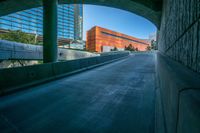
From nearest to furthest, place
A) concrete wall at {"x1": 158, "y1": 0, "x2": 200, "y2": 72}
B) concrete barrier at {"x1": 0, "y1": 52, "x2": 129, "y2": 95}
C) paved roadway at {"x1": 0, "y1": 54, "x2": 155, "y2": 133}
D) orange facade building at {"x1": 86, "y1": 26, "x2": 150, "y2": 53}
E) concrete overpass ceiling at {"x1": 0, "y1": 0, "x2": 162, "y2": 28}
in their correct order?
concrete wall at {"x1": 158, "y1": 0, "x2": 200, "y2": 72} → paved roadway at {"x1": 0, "y1": 54, "x2": 155, "y2": 133} → concrete barrier at {"x1": 0, "y1": 52, "x2": 129, "y2": 95} → concrete overpass ceiling at {"x1": 0, "y1": 0, "x2": 162, "y2": 28} → orange facade building at {"x1": 86, "y1": 26, "x2": 150, "y2": 53}

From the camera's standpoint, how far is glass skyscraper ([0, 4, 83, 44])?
62519mm

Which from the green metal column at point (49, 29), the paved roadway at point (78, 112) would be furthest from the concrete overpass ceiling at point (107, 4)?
the paved roadway at point (78, 112)

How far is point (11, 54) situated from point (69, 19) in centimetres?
8496

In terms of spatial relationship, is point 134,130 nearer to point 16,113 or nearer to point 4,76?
point 16,113

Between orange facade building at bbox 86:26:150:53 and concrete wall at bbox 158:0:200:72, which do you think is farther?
orange facade building at bbox 86:26:150:53

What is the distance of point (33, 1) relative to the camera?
56.3 feet

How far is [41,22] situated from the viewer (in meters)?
79.9

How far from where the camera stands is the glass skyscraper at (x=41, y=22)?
205ft

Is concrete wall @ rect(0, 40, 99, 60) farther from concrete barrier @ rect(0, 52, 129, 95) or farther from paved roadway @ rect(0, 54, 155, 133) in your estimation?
paved roadway @ rect(0, 54, 155, 133)

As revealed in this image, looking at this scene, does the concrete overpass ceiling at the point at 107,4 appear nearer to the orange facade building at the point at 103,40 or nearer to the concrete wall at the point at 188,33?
the concrete wall at the point at 188,33

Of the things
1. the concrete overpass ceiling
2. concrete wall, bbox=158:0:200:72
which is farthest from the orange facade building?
concrete wall, bbox=158:0:200:72

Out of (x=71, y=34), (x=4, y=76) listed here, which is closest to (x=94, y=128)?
(x=4, y=76)

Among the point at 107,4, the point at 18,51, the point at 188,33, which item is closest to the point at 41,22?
the point at 18,51

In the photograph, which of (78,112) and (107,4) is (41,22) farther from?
(78,112)
